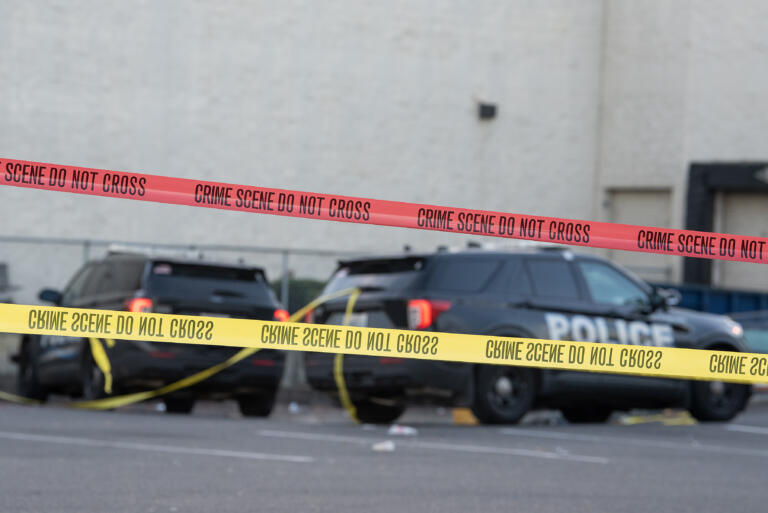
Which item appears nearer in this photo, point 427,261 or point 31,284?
point 427,261

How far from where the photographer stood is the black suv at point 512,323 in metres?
13.4

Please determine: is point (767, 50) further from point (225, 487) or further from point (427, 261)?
A: point (225, 487)

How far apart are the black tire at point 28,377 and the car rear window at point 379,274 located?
415 centimetres

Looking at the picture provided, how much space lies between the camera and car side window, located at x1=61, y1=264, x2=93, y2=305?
15.9 m

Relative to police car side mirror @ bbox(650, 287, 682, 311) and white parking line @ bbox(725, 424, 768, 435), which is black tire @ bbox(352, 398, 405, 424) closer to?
police car side mirror @ bbox(650, 287, 682, 311)

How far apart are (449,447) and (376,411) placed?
3.45m

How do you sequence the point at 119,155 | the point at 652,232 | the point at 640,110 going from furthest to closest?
the point at 640,110
the point at 119,155
the point at 652,232

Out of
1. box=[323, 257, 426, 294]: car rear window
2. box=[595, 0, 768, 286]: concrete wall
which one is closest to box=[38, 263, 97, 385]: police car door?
box=[323, 257, 426, 294]: car rear window

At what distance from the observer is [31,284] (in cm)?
2159

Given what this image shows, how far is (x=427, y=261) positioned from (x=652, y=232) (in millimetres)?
6781

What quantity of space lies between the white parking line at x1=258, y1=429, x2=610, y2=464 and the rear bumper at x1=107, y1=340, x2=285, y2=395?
79.5 inches

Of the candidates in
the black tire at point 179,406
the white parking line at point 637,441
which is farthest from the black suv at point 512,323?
the black tire at point 179,406

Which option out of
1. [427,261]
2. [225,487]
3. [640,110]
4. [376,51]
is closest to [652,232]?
[225,487]

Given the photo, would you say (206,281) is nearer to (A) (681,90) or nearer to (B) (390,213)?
(B) (390,213)
